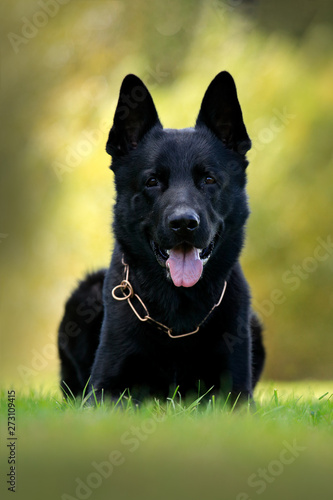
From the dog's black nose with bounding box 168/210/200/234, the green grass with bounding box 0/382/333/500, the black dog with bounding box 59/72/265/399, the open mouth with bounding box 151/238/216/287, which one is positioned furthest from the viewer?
the black dog with bounding box 59/72/265/399

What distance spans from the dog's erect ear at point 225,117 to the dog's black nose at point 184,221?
662mm

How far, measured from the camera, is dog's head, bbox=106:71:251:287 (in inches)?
113

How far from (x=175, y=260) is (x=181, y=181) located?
1.22 feet

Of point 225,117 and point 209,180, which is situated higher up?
point 225,117

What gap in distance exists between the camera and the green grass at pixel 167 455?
163 cm

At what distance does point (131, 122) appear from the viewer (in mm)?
3289

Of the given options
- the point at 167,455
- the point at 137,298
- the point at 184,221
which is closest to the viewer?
the point at 167,455

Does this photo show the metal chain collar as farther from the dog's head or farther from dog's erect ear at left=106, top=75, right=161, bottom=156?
dog's erect ear at left=106, top=75, right=161, bottom=156

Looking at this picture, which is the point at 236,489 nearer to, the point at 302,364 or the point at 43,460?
the point at 43,460

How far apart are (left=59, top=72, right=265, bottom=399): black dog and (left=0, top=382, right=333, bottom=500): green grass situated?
0.48 metres

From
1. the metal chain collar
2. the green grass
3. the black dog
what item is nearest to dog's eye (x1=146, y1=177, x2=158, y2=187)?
the black dog

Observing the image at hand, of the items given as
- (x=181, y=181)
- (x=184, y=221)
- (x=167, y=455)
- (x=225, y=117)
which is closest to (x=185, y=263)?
(x=184, y=221)

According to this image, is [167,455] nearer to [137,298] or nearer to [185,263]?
[185,263]

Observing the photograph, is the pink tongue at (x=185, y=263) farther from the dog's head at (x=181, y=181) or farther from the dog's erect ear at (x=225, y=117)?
the dog's erect ear at (x=225, y=117)
